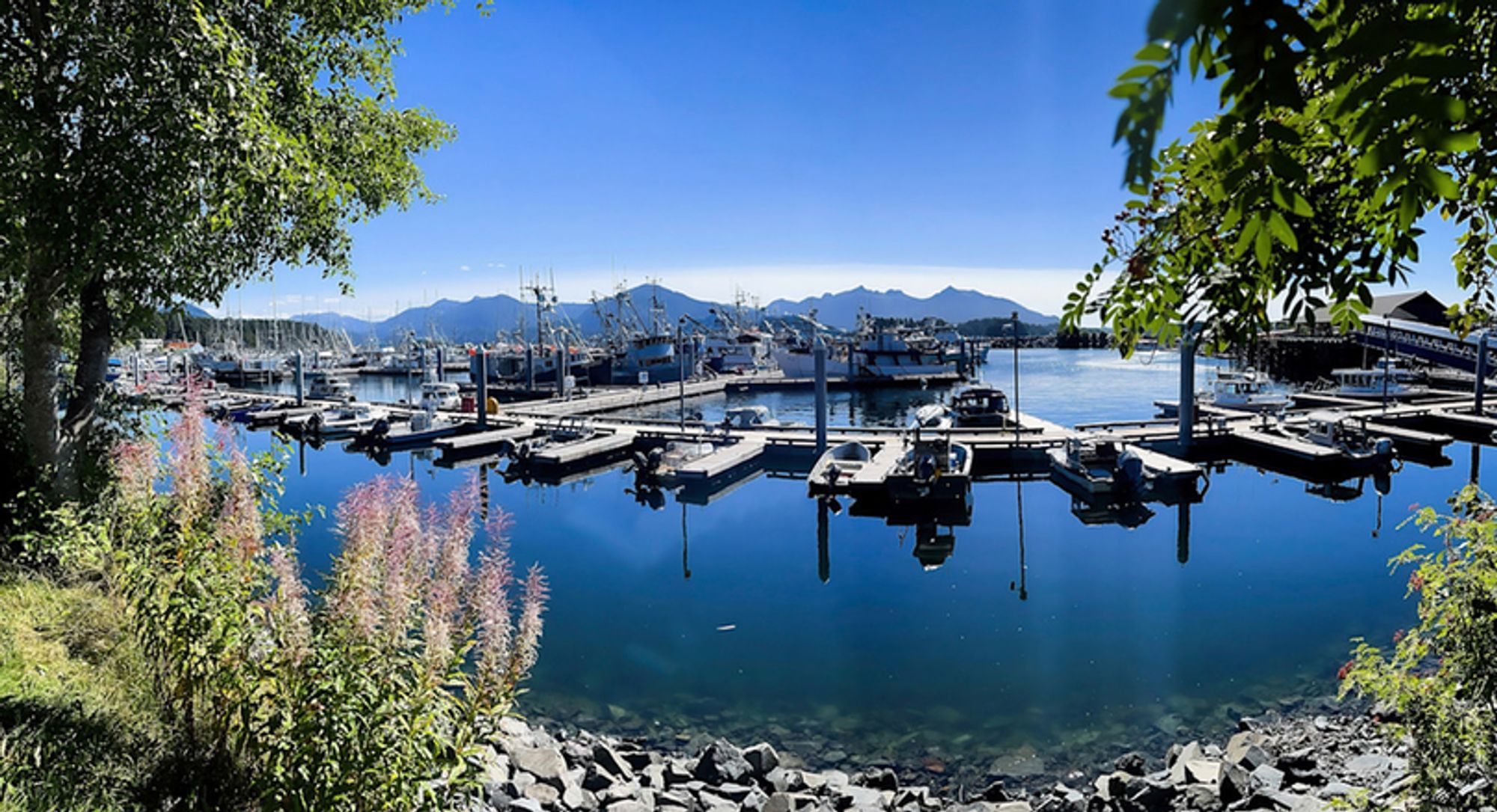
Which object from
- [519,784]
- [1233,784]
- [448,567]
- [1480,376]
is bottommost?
[1233,784]

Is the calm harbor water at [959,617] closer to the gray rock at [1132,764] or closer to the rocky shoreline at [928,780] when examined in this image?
the gray rock at [1132,764]

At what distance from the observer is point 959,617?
17641 mm

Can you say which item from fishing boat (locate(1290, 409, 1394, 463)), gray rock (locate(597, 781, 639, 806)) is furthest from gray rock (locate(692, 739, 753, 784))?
fishing boat (locate(1290, 409, 1394, 463))

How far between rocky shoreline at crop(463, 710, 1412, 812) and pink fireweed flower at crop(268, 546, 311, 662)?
402 centimetres

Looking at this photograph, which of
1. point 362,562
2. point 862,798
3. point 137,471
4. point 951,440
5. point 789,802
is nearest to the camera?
point 362,562

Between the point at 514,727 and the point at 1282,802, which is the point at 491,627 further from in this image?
the point at 1282,802

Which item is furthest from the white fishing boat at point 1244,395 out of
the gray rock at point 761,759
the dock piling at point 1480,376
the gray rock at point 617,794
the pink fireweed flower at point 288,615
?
the pink fireweed flower at point 288,615

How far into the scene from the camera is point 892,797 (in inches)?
397

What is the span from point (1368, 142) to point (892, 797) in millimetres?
10200

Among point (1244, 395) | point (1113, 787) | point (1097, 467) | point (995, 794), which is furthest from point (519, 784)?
point (1244, 395)

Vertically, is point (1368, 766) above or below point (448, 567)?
below

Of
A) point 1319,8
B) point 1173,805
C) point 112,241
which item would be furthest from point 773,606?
point 1319,8

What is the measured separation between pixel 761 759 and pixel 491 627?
7.19 metres

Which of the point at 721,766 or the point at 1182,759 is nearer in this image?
the point at 1182,759
